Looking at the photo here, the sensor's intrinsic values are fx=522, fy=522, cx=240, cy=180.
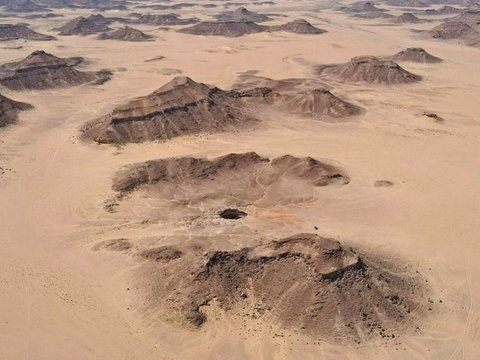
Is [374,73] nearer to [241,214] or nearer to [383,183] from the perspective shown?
[383,183]

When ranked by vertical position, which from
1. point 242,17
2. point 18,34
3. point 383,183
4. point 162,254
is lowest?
point 383,183

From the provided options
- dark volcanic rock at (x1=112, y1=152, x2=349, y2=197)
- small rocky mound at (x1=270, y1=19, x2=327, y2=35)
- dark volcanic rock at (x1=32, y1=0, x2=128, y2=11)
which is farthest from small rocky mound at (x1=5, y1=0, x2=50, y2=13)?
dark volcanic rock at (x1=112, y1=152, x2=349, y2=197)

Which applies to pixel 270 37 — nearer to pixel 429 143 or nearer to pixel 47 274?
pixel 429 143

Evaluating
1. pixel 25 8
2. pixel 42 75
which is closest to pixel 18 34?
pixel 42 75

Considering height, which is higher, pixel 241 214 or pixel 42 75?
pixel 42 75

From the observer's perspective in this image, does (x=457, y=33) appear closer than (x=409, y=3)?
Yes

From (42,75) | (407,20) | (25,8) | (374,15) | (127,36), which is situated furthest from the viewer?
(25,8)

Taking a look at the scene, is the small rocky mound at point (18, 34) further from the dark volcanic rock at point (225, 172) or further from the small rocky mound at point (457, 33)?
the dark volcanic rock at point (225, 172)

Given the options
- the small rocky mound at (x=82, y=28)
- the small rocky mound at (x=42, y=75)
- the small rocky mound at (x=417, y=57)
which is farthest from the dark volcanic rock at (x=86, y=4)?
the small rocky mound at (x=417, y=57)
